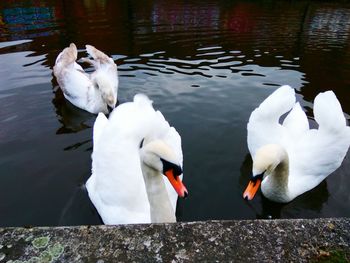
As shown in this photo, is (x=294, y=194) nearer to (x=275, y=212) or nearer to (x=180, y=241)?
(x=275, y=212)

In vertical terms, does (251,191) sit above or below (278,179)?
above

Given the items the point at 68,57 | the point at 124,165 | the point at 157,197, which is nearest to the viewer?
the point at 157,197

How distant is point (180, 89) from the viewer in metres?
7.71

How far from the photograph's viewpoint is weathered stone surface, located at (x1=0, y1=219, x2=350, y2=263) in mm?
1716

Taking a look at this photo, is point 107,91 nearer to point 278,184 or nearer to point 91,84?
point 91,84

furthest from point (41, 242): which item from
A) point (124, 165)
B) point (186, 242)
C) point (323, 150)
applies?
point (323, 150)

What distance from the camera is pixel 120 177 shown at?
3523 mm

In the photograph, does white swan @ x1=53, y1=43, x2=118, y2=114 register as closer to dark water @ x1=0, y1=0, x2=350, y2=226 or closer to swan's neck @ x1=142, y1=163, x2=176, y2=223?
dark water @ x1=0, y1=0, x2=350, y2=226

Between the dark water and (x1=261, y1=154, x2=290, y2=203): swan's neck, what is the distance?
229 millimetres

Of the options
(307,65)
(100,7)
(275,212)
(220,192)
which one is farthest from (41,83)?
(100,7)

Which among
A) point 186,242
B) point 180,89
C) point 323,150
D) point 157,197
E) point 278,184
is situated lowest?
point 180,89

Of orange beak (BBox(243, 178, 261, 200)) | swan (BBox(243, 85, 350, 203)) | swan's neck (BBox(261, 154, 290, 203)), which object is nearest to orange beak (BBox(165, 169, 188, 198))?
orange beak (BBox(243, 178, 261, 200))

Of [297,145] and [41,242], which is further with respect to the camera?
[297,145]

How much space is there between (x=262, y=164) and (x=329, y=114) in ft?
4.57
